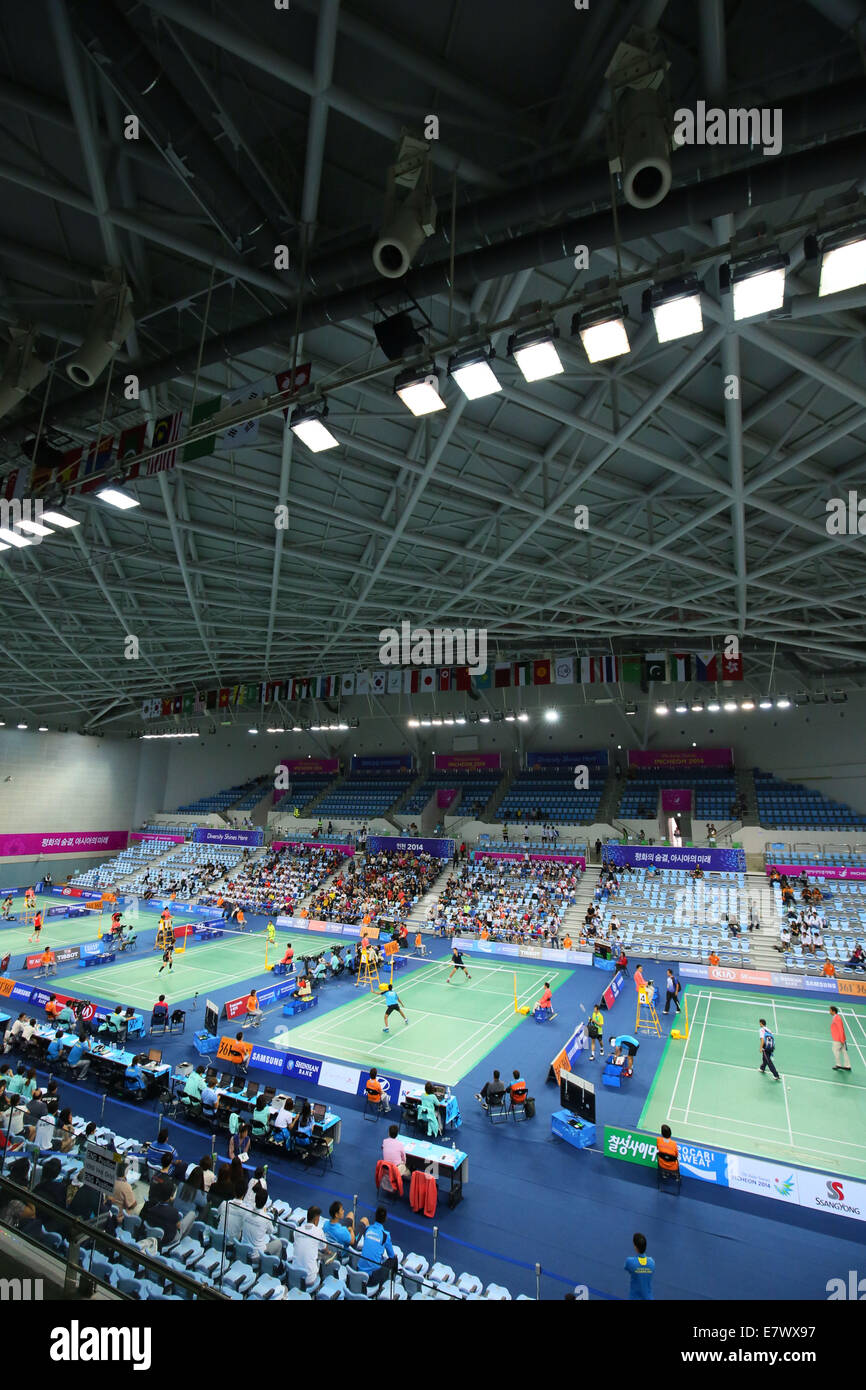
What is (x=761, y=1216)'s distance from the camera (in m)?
10.9

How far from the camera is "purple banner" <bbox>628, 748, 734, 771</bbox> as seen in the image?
→ 4528 cm

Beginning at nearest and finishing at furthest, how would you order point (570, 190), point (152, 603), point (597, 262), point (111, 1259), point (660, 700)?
1. point (111, 1259)
2. point (570, 190)
3. point (597, 262)
4. point (152, 603)
5. point (660, 700)

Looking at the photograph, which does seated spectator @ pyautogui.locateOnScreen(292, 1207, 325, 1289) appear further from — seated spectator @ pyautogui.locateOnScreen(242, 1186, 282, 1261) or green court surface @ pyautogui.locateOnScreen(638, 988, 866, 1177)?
green court surface @ pyautogui.locateOnScreen(638, 988, 866, 1177)

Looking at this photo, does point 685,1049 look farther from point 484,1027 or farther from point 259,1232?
point 259,1232

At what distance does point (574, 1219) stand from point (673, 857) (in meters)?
27.7

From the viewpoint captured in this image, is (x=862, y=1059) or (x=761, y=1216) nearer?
(x=761, y=1216)

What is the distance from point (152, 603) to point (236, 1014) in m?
17.4

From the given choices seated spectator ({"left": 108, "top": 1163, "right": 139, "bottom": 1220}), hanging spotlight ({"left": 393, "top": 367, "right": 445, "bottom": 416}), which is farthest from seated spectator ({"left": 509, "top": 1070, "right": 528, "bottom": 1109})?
hanging spotlight ({"left": 393, "top": 367, "right": 445, "bottom": 416})

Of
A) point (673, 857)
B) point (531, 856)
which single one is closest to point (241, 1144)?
point (673, 857)

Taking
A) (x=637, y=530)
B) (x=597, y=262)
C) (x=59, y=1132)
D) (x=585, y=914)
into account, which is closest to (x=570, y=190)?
(x=597, y=262)

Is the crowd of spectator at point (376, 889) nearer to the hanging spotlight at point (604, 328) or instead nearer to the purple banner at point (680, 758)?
the purple banner at point (680, 758)

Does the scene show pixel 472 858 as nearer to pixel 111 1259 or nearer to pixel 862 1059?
pixel 862 1059

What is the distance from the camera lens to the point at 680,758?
47.0 m

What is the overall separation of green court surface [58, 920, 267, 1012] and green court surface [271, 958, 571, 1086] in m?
5.98
